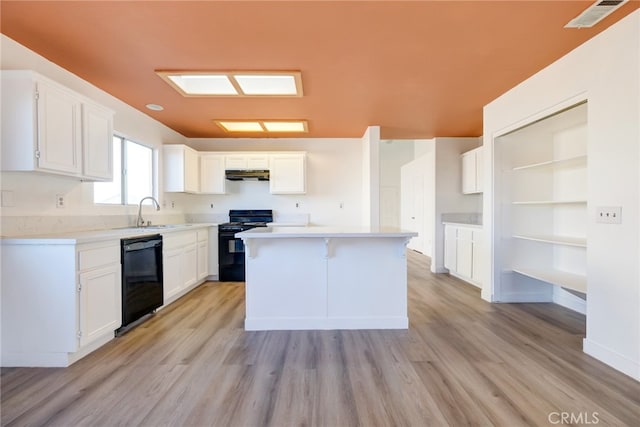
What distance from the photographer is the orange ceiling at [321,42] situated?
185 cm

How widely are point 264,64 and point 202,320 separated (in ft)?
8.48

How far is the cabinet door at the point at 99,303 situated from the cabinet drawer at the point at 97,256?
0.15 feet

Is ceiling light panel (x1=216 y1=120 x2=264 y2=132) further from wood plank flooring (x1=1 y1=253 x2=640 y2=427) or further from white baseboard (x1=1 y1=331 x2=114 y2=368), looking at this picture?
white baseboard (x1=1 y1=331 x2=114 y2=368)

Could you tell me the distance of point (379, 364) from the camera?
6.84 feet

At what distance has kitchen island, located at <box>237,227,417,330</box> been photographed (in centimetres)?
272

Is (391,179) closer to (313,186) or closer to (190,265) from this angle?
(313,186)

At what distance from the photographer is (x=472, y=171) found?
4.55 metres

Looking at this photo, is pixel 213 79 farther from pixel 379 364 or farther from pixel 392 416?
pixel 392 416

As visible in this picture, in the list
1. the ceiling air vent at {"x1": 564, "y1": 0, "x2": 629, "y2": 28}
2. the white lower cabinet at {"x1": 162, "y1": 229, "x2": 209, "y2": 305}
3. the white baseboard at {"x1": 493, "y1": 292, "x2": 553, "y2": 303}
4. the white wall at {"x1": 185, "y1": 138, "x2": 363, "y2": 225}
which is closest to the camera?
the ceiling air vent at {"x1": 564, "y1": 0, "x2": 629, "y2": 28}

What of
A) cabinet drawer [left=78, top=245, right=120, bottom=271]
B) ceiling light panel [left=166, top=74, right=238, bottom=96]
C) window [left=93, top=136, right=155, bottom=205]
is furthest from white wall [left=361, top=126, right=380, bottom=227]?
window [left=93, top=136, right=155, bottom=205]

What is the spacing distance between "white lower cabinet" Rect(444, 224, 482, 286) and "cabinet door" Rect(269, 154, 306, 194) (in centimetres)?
262

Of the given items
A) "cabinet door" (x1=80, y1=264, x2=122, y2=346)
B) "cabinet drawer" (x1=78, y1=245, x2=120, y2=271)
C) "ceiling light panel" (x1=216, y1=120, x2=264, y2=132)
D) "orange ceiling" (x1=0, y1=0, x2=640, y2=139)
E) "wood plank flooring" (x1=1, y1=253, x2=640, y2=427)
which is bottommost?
"wood plank flooring" (x1=1, y1=253, x2=640, y2=427)

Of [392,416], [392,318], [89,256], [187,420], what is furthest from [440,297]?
[89,256]

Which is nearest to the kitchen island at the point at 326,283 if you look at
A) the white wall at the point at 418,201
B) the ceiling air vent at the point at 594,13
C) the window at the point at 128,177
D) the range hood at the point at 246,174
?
the window at the point at 128,177
